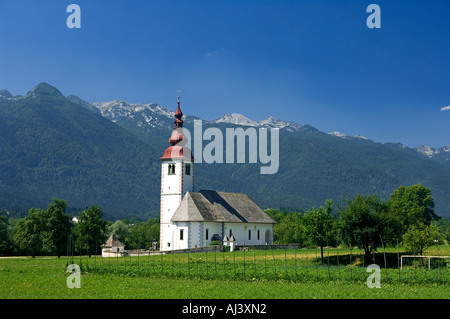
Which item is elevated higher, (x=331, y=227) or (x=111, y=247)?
(x=331, y=227)

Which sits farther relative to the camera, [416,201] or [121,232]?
[121,232]

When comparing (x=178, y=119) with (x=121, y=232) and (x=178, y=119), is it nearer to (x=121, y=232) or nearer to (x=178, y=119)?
(x=178, y=119)

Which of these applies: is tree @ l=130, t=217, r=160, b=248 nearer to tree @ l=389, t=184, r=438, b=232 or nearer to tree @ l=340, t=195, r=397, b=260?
tree @ l=389, t=184, r=438, b=232

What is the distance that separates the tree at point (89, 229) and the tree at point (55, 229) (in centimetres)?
276

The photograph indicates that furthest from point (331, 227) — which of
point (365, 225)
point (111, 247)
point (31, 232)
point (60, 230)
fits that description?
point (31, 232)

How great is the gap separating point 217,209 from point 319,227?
2249 cm

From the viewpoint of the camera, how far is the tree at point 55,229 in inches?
2744

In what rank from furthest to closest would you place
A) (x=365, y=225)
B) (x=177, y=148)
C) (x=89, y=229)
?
(x=177, y=148) < (x=89, y=229) < (x=365, y=225)

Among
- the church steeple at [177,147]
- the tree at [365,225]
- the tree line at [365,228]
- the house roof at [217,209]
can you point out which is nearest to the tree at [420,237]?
the tree line at [365,228]

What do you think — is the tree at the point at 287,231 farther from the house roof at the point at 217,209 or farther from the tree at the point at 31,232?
the tree at the point at 31,232

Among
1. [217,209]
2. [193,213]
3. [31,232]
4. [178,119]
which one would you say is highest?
[178,119]

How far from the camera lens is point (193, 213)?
225 feet

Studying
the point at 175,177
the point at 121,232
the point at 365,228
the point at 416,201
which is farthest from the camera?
the point at 121,232
